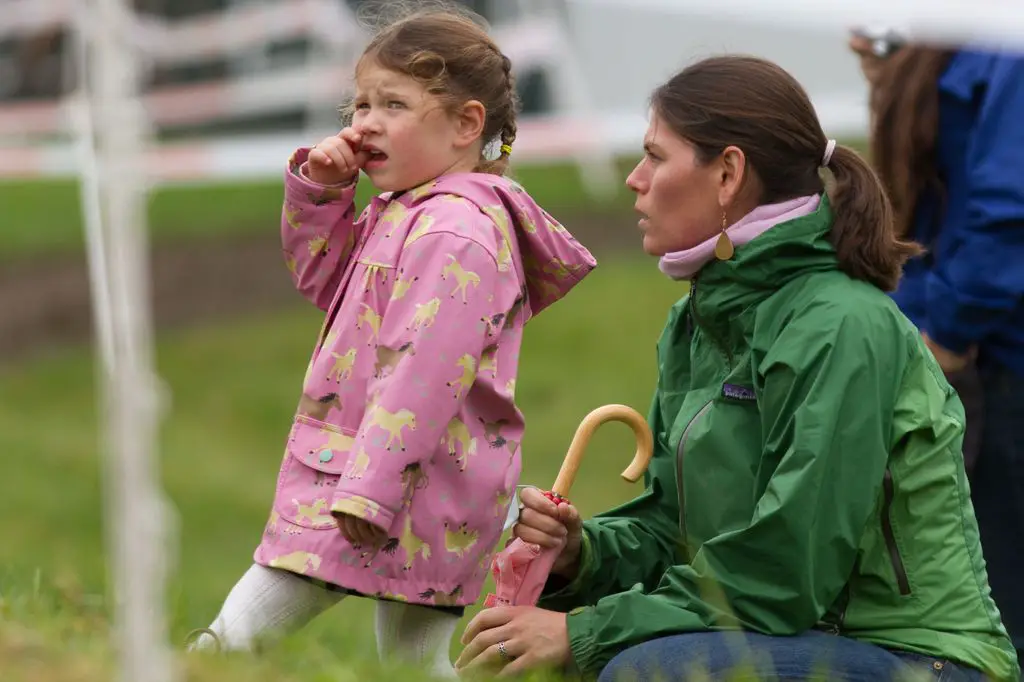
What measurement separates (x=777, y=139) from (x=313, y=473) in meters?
1.13

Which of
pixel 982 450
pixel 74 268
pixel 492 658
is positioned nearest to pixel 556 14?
pixel 74 268

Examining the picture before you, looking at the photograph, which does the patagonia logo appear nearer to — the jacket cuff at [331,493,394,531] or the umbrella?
the umbrella

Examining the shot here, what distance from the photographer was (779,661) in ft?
10.8

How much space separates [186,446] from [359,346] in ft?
25.0

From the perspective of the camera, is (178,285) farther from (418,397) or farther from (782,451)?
(782,451)

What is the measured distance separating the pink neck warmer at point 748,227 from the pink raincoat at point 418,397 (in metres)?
0.30

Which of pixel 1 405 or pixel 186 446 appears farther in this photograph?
pixel 1 405

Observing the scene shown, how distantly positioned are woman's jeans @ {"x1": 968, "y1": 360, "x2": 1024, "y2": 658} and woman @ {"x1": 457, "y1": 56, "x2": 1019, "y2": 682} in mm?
1126

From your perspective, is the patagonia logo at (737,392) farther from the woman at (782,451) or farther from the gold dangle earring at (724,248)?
the gold dangle earring at (724,248)

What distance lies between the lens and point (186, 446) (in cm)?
1101

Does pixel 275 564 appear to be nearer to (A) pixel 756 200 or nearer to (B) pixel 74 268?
(A) pixel 756 200

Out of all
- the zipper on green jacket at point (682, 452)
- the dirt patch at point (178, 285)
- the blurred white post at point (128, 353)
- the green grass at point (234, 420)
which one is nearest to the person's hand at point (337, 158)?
the zipper on green jacket at point (682, 452)

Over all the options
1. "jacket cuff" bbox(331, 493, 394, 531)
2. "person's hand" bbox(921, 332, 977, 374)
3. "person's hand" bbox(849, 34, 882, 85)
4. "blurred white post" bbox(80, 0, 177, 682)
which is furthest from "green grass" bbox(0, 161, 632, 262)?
Answer: "blurred white post" bbox(80, 0, 177, 682)

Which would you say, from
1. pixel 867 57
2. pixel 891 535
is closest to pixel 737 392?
pixel 891 535
